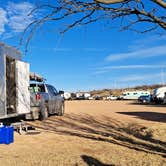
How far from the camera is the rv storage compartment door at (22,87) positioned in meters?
14.8

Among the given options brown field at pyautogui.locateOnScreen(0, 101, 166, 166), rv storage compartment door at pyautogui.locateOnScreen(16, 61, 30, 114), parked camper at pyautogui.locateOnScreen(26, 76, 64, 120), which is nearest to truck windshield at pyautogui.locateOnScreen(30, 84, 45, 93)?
parked camper at pyautogui.locateOnScreen(26, 76, 64, 120)

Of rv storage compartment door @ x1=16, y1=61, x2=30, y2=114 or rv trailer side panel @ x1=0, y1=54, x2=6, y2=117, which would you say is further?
rv storage compartment door @ x1=16, y1=61, x2=30, y2=114

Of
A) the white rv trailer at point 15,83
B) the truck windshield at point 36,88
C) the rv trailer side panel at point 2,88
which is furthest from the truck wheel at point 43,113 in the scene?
the rv trailer side panel at point 2,88

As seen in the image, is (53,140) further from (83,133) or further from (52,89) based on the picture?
(52,89)

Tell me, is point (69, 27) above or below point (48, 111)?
above

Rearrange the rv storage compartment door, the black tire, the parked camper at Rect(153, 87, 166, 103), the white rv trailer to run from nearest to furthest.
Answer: the white rv trailer < the rv storage compartment door < the black tire < the parked camper at Rect(153, 87, 166, 103)

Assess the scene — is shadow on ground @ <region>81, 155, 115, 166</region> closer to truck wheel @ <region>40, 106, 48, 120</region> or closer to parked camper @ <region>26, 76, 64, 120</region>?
parked camper @ <region>26, 76, 64, 120</region>

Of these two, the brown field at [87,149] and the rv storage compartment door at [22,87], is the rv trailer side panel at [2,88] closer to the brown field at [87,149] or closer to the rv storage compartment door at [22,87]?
the brown field at [87,149]

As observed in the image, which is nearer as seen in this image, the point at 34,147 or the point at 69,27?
the point at 69,27

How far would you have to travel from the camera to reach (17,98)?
1477 cm

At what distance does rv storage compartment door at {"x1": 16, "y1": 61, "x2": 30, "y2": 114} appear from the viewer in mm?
14836

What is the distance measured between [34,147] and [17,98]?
4.14m

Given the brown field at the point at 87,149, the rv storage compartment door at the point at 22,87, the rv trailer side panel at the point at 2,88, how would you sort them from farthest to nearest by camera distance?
the rv storage compartment door at the point at 22,87, the rv trailer side panel at the point at 2,88, the brown field at the point at 87,149

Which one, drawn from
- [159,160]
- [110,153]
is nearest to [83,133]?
[110,153]
